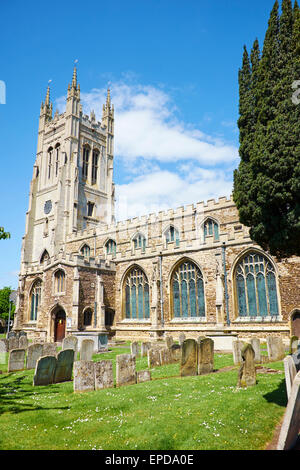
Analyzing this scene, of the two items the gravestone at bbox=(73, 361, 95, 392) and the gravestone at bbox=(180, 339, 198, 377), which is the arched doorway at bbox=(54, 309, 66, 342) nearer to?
the gravestone at bbox=(180, 339, 198, 377)

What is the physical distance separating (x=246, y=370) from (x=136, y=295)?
1751 centimetres

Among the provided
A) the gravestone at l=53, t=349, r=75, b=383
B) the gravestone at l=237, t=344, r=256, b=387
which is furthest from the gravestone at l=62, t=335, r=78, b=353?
the gravestone at l=237, t=344, r=256, b=387

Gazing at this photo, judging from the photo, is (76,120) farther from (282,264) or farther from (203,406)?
(203,406)

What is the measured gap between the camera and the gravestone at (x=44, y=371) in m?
9.51

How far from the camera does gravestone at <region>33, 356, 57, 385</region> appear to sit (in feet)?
31.2

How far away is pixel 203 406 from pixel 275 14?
11.3 m

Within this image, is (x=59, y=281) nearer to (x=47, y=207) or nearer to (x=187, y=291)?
(x=187, y=291)

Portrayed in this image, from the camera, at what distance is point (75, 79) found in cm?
4503

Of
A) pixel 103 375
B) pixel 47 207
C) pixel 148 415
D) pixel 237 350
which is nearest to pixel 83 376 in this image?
pixel 103 375

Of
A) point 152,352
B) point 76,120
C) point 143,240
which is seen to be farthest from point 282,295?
point 76,120

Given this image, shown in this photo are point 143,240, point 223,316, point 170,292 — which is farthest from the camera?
point 143,240

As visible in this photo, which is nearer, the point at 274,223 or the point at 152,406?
the point at 152,406

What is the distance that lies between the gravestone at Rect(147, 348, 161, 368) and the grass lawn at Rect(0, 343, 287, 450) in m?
2.79

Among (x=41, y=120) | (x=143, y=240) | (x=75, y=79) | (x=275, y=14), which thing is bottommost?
(x=143, y=240)
